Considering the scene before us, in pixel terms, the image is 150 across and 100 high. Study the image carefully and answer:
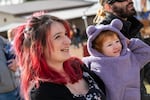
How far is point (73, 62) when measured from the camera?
2525mm

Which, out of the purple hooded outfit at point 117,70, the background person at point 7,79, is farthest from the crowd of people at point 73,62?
the background person at point 7,79

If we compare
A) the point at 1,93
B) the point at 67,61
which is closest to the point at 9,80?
the point at 1,93

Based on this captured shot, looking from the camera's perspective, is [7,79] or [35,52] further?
[7,79]

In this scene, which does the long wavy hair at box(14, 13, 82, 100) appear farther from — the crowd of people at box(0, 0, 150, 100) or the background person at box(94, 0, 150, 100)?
the background person at box(94, 0, 150, 100)

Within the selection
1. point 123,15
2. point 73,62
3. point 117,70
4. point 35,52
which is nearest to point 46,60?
point 35,52

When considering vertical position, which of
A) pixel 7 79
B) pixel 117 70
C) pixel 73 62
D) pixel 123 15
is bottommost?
pixel 7 79

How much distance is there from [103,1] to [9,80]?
1056mm

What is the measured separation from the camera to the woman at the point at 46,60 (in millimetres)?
2275

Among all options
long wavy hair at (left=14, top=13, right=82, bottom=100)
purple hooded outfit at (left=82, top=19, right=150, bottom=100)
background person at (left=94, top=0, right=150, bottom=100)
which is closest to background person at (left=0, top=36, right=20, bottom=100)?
background person at (left=94, top=0, right=150, bottom=100)

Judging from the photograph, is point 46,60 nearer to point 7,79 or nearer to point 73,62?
point 73,62

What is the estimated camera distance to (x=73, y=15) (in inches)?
1506

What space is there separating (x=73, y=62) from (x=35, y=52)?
319mm

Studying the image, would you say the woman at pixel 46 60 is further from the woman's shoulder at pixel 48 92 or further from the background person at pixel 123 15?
the background person at pixel 123 15

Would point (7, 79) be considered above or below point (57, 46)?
below
